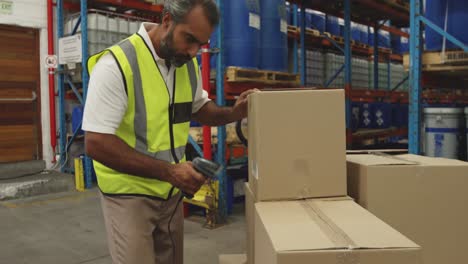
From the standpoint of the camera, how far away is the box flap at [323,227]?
1381 millimetres

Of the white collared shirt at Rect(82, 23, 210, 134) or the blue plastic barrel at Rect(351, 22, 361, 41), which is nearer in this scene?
the white collared shirt at Rect(82, 23, 210, 134)

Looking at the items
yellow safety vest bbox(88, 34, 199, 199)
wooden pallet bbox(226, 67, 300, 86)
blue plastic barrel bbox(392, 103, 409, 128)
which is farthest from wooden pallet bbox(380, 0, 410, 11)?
yellow safety vest bbox(88, 34, 199, 199)

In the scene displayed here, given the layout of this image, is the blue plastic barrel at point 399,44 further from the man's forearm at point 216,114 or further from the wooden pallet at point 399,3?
the man's forearm at point 216,114

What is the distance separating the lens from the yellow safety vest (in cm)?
182

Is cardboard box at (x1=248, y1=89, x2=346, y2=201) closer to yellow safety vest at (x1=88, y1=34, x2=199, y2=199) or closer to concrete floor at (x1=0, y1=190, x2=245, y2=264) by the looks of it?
yellow safety vest at (x1=88, y1=34, x2=199, y2=199)

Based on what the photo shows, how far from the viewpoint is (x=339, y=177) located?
1.91 m

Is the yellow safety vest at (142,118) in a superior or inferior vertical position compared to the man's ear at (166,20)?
inferior

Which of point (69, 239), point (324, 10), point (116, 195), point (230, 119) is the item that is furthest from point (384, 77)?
point (116, 195)

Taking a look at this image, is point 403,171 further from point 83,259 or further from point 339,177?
point 83,259

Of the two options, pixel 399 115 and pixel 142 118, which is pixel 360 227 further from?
pixel 399 115

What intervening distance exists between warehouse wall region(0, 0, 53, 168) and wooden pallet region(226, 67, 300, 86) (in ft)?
14.1

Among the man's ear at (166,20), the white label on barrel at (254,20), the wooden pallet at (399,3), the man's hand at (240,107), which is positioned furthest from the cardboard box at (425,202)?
the wooden pallet at (399,3)

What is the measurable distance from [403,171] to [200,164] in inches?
37.9

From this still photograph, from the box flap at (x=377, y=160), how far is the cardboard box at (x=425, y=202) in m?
0.03
